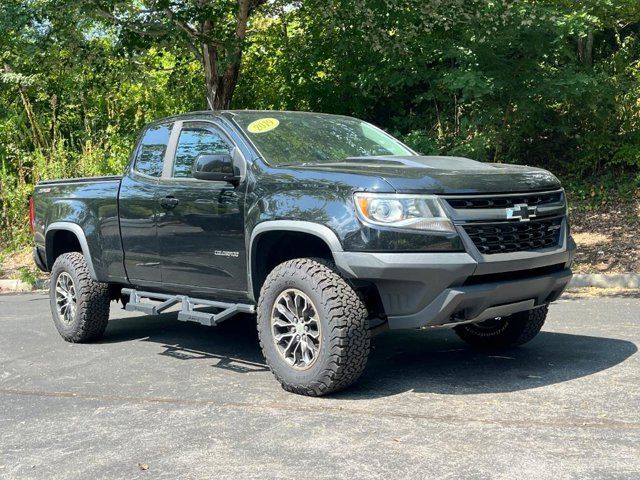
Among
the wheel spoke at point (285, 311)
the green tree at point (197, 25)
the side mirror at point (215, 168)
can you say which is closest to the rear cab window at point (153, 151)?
the side mirror at point (215, 168)

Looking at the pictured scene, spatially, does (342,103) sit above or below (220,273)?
above

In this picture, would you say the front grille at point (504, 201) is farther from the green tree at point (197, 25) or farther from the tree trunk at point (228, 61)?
the tree trunk at point (228, 61)

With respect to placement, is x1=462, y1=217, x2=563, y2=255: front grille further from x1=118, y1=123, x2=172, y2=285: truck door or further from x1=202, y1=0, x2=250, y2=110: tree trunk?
x1=202, y1=0, x2=250, y2=110: tree trunk

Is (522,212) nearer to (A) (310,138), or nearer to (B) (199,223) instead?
(A) (310,138)

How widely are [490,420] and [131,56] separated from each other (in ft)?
30.3

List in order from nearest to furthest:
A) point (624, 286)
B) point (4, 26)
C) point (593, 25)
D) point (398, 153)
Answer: point (398, 153) < point (624, 286) < point (4, 26) < point (593, 25)

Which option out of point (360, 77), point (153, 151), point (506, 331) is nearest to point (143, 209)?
point (153, 151)

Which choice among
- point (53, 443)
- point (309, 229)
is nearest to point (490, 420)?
point (309, 229)

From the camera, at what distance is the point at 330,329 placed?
492cm

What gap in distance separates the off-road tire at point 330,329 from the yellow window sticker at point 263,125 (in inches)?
50.5

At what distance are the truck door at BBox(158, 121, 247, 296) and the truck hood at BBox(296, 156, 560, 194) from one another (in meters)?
0.69

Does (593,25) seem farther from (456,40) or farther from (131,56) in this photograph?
(131,56)

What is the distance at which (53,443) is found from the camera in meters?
4.41

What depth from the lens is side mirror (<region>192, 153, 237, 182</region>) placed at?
554 cm
